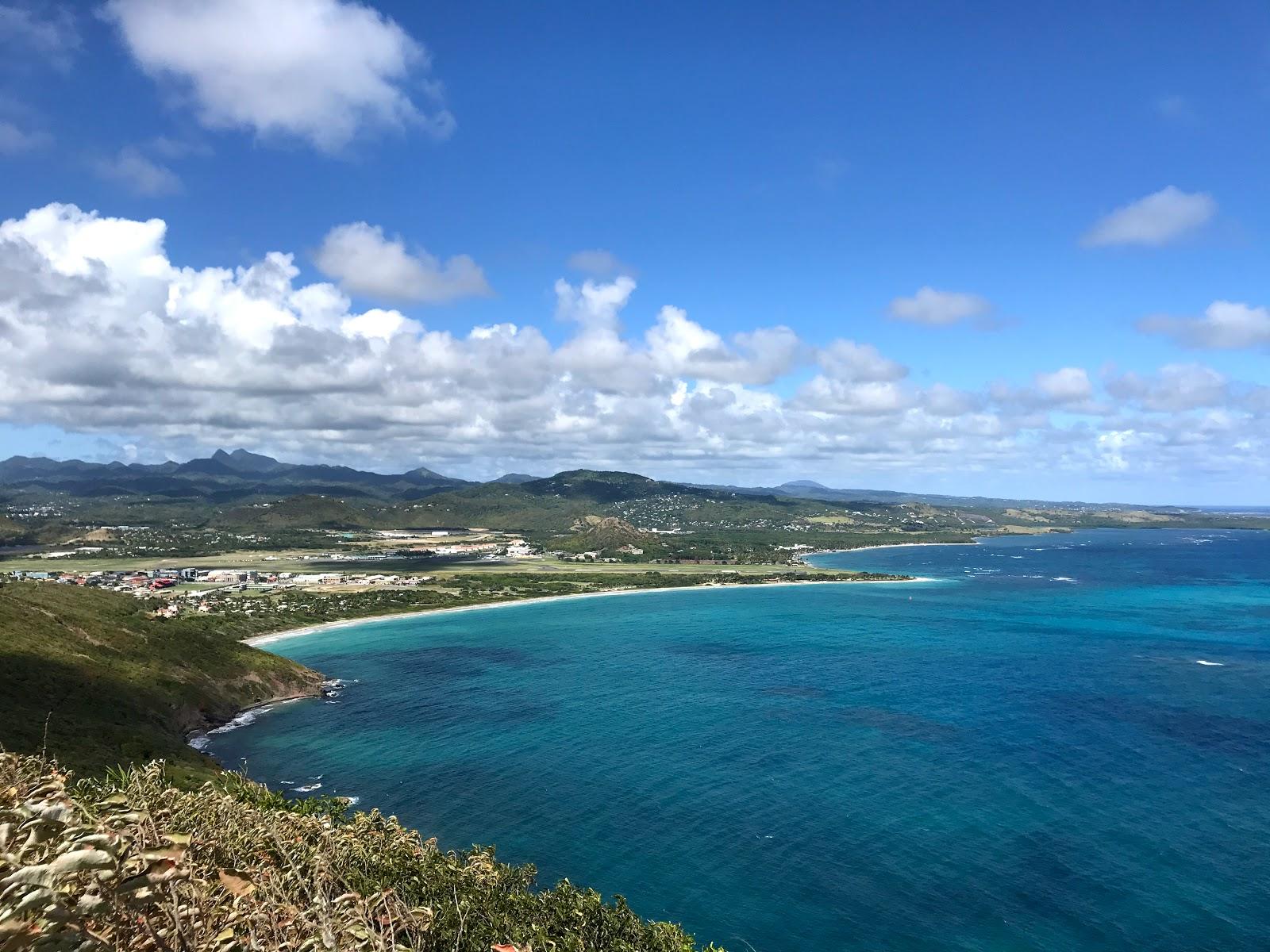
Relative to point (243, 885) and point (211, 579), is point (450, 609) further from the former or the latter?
point (243, 885)

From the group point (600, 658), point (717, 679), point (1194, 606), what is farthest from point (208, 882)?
point (1194, 606)

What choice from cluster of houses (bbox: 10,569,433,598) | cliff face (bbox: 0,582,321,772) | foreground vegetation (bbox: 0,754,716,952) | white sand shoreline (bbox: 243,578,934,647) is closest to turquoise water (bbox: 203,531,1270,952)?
→ cliff face (bbox: 0,582,321,772)

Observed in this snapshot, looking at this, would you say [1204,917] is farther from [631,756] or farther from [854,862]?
[631,756]

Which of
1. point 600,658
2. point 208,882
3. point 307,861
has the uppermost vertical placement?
point 208,882

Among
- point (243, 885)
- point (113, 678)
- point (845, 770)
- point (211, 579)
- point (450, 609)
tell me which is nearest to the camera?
point (243, 885)

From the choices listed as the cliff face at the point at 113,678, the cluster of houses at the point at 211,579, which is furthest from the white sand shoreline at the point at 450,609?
the cluster of houses at the point at 211,579

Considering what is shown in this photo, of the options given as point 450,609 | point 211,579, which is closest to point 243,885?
point 450,609
